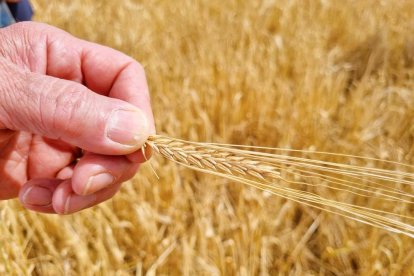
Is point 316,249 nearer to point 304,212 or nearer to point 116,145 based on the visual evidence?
point 304,212

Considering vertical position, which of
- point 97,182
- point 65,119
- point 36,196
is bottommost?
point 36,196

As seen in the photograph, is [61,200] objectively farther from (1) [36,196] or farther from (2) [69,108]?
(2) [69,108]

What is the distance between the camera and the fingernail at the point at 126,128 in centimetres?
94

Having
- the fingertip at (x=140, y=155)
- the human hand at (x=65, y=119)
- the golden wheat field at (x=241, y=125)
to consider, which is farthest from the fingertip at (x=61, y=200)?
the golden wheat field at (x=241, y=125)

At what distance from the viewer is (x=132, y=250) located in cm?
152

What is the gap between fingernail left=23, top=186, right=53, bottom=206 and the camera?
1141mm

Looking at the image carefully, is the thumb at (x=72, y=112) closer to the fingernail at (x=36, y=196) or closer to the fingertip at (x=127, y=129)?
the fingertip at (x=127, y=129)

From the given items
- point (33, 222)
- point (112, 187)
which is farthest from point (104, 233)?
point (112, 187)

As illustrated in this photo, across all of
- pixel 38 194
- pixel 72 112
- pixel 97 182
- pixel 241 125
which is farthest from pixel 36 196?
pixel 241 125

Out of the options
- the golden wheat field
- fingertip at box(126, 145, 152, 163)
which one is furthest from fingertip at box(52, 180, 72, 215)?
the golden wheat field

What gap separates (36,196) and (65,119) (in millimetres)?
276

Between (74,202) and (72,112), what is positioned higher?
(72,112)

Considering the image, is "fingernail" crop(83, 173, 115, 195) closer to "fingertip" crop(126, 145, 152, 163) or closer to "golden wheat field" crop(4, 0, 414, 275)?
"fingertip" crop(126, 145, 152, 163)

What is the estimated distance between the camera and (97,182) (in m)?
1.04
